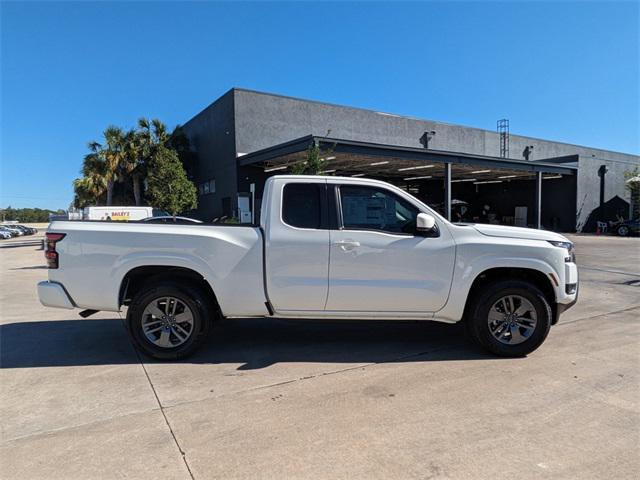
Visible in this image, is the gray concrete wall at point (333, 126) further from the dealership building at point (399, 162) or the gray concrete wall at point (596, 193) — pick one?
the gray concrete wall at point (596, 193)

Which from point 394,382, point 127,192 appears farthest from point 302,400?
point 127,192

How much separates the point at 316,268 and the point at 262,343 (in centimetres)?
143

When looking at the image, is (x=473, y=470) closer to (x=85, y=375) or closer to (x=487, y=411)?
(x=487, y=411)

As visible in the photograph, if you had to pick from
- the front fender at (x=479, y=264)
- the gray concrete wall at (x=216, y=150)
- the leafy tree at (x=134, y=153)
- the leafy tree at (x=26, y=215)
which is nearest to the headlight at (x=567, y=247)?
the front fender at (x=479, y=264)

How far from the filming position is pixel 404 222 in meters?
4.73

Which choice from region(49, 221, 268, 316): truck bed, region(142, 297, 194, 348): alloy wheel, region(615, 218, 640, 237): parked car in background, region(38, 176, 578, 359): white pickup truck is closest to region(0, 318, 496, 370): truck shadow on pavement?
region(142, 297, 194, 348): alloy wheel

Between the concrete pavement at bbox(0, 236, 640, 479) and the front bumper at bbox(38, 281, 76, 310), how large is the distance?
26.6 inches

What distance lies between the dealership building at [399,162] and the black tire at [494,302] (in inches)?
486

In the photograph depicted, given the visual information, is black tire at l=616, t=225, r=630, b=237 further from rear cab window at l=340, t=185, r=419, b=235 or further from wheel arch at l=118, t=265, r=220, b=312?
wheel arch at l=118, t=265, r=220, b=312

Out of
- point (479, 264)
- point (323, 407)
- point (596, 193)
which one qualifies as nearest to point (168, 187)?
point (479, 264)

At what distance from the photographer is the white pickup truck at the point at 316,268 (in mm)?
4582

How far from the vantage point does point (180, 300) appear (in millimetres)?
4648

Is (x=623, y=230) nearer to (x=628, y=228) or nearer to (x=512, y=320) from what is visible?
(x=628, y=228)

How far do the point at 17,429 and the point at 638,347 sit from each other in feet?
21.2
